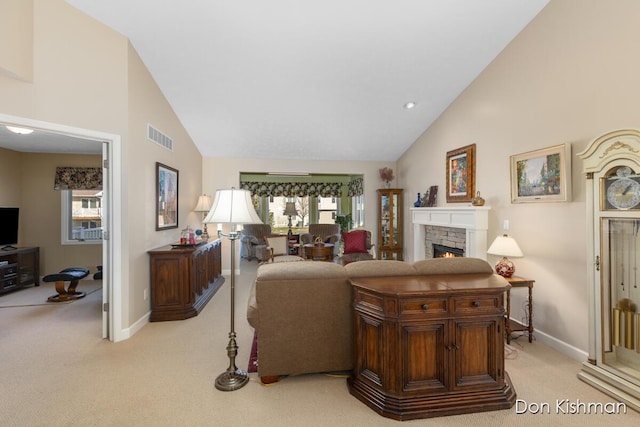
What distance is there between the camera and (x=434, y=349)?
6.88 ft

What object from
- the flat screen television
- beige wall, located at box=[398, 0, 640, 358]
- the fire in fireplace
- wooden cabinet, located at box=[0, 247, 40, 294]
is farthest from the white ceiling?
wooden cabinet, located at box=[0, 247, 40, 294]

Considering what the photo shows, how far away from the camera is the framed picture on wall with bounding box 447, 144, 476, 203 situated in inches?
175

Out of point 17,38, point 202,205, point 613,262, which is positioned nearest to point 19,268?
point 202,205

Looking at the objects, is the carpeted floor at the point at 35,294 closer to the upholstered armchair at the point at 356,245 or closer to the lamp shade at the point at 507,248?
the upholstered armchair at the point at 356,245

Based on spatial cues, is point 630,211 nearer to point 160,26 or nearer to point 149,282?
point 160,26

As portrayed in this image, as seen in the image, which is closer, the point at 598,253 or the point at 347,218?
the point at 598,253

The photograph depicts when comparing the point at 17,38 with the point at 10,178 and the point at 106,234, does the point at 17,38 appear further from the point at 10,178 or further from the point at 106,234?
the point at 10,178

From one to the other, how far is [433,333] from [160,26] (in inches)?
154

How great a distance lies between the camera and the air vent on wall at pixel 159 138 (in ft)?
12.6

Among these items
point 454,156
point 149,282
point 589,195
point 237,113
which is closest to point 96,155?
point 237,113

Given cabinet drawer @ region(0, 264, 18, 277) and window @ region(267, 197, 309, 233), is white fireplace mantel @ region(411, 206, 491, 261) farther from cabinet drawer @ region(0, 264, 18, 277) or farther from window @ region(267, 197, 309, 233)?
cabinet drawer @ region(0, 264, 18, 277)

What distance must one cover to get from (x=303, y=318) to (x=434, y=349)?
98cm

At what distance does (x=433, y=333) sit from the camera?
209cm

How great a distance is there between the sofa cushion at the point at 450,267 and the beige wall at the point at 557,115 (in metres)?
0.91
